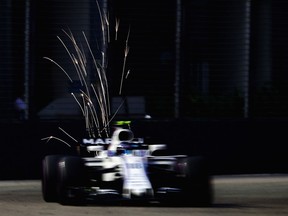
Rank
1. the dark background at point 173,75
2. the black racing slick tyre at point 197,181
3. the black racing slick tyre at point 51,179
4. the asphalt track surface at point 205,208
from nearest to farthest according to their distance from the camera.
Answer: the asphalt track surface at point 205,208, the black racing slick tyre at point 197,181, the black racing slick tyre at point 51,179, the dark background at point 173,75

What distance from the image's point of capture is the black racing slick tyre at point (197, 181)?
11289mm

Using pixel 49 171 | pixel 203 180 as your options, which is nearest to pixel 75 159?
pixel 49 171

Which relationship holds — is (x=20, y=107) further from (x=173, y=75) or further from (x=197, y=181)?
(x=197, y=181)

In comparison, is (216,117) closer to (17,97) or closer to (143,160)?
(17,97)

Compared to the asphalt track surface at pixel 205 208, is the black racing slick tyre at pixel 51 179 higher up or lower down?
higher up

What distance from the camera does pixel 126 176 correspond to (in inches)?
434

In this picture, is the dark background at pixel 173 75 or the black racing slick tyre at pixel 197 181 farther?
the dark background at pixel 173 75

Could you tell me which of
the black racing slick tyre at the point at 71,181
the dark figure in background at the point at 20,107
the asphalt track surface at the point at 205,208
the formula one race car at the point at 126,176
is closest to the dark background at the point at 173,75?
the dark figure in background at the point at 20,107

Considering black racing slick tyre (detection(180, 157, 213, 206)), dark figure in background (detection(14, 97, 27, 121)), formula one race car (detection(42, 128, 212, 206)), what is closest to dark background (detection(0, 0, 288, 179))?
dark figure in background (detection(14, 97, 27, 121))

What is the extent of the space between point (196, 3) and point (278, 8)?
1636 mm

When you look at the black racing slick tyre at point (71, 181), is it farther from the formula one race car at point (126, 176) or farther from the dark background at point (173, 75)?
the dark background at point (173, 75)

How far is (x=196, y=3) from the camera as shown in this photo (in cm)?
1639

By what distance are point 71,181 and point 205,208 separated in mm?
1654

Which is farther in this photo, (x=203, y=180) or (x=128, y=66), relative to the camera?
(x=128, y=66)
